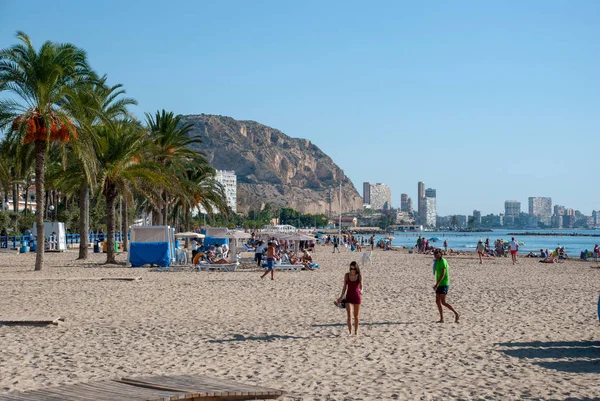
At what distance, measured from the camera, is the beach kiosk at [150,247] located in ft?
87.6

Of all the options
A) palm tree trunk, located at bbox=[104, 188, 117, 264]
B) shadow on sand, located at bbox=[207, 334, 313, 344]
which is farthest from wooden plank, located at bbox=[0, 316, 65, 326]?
palm tree trunk, located at bbox=[104, 188, 117, 264]

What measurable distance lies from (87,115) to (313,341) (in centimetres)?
1666

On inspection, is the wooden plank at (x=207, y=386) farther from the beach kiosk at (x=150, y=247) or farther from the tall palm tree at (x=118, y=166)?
the beach kiosk at (x=150, y=247)

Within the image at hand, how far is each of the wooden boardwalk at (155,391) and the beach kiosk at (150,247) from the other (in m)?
20.4

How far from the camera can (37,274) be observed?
2167cm

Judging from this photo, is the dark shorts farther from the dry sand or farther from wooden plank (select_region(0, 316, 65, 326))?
wooden plank (select_region(0, 316, 65, 326))

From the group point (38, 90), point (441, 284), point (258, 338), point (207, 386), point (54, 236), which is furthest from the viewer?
point (54, 236)

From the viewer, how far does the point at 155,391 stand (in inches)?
243

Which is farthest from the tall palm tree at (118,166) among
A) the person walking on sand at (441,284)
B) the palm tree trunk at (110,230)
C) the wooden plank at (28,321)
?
the person walking on sand at (441,284)

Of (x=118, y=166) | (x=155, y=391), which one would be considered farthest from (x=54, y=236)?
(x=155, y=391)

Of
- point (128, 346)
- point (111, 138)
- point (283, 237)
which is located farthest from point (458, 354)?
point (283, 237)

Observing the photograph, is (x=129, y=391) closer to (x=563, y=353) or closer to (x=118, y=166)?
(x=563, y=353)

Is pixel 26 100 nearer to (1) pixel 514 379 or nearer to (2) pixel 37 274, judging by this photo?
(2) pixel 37 274

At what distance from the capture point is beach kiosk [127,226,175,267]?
1051 inches
